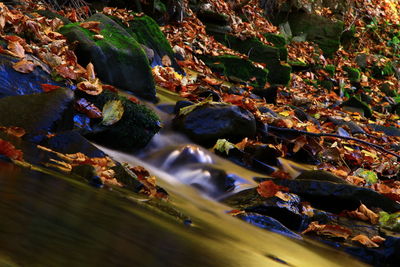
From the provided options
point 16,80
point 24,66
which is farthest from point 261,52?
point 16,80

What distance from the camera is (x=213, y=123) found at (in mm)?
4621

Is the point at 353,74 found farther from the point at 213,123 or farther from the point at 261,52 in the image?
the point at 213,123

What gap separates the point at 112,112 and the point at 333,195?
1999 millimetres

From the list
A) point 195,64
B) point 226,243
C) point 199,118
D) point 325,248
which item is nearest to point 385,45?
point 195,64

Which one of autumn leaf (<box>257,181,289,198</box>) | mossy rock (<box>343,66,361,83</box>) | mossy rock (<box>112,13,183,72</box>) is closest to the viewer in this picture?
autumn leaf (<box>257,181,289,198</box>)

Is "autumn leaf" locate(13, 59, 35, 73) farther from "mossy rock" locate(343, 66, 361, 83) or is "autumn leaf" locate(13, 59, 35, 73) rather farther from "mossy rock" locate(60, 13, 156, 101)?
"mossy rock" locate(343, 66, 361, 83)

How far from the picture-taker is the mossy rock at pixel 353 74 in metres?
12.8

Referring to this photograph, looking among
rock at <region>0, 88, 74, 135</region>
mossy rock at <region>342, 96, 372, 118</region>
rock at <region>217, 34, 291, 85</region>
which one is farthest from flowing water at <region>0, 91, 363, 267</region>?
mossy rock at <region>342, 96, 372, 118</region>

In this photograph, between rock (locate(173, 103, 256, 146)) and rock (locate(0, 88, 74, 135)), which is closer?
rock (locate(0, 88, 74, 135))

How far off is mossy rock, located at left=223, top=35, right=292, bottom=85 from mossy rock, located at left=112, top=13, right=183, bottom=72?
8.88 ft

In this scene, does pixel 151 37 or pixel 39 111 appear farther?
pixel 151 37

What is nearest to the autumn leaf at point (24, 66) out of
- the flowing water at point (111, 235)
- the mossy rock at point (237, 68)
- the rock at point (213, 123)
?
the rock at point (213, 123)

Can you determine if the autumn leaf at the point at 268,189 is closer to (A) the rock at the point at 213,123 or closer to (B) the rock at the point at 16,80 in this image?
(A) the rock at the point at 213,123

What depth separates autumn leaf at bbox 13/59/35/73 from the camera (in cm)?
353
